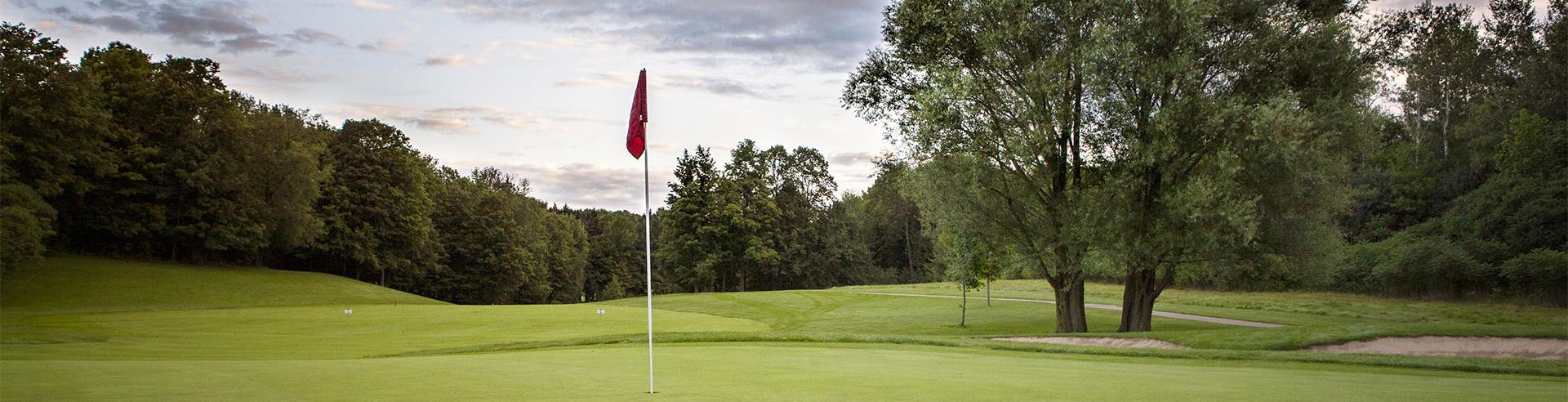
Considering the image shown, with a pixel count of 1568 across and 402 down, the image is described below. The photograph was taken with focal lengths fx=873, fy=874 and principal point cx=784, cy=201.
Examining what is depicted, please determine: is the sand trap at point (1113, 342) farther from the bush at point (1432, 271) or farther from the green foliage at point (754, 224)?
the green foliage at point (754, 224)

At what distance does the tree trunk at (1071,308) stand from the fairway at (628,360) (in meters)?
2.13

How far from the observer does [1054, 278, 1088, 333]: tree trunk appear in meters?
28.0

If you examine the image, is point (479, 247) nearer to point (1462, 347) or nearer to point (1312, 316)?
point (1312, 316)

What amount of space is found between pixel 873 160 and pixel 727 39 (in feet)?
22.7

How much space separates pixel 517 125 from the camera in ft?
123

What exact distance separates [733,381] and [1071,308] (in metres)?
21.0

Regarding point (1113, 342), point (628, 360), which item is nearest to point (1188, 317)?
point (1113, 342)

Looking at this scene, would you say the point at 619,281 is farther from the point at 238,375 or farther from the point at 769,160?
the point at 238,375

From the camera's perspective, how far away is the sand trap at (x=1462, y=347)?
17156 millimetres

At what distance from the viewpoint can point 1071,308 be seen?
28250 millimetres

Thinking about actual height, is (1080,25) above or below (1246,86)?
above

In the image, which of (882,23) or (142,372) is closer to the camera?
(142,372)

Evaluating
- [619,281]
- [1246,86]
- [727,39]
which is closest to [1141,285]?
[1246,86]

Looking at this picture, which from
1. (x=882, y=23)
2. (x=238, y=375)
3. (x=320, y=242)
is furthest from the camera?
(x=320, y=242)
